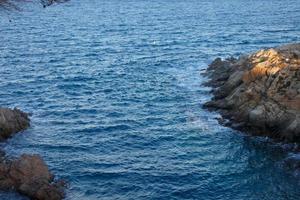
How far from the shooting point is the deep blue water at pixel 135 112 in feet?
132

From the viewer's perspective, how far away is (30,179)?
37938mm

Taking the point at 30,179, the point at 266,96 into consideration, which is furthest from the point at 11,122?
the point at 266,96

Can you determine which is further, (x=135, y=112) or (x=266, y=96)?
(x=135, y=112)

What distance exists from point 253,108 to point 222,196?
50.7 ft

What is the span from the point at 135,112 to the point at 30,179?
68.0 feet

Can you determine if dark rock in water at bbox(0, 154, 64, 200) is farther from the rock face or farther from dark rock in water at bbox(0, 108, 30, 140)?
the rock face

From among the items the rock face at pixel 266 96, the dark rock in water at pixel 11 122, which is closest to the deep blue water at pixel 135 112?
the dark rock in water at pixel 11 122

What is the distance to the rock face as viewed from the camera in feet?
158

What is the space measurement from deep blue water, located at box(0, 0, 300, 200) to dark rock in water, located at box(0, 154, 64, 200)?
116 centimetres

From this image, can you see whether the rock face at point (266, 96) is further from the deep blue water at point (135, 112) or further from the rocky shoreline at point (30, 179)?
the rocky shoreline at point (30, 179)

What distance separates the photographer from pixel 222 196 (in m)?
38.1

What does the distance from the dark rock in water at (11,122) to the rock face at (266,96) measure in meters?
20.4

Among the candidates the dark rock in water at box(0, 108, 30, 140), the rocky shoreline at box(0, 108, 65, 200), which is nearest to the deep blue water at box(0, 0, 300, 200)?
the dark rock in water at box(0, 108, 30, 140)

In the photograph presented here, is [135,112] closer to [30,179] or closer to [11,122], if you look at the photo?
[11,122]
